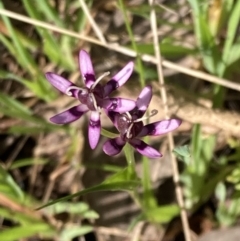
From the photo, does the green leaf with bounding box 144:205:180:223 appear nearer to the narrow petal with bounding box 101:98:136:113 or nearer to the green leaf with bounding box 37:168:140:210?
the green leaf with bounding box 37:168:140:210

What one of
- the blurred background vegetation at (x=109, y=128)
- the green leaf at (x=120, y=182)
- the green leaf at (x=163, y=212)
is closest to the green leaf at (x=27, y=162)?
the blurred background vegetation at (x=109, y=128)

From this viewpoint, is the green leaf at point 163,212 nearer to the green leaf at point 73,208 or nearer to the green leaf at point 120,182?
the green leaf at point 73,208

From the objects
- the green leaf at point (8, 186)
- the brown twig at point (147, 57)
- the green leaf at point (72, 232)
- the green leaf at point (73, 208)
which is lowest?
the green leaf at point (72, 232)

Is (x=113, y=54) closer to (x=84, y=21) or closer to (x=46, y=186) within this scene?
(x=84, y=21)

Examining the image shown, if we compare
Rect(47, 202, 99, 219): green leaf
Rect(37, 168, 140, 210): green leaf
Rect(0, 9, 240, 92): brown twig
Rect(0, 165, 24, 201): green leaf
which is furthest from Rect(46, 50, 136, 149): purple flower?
Rect(47, 202, 99, 219): green leaf

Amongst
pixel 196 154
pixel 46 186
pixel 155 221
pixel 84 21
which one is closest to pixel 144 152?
pixel 196 154

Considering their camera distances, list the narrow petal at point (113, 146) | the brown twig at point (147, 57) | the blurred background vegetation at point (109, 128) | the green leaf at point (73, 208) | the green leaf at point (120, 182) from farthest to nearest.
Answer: the green leaf at point (73, 208) < the blurred background vegetation at point (109, 128) < the brown twig at point (147, 57) < the green leaf at point (120, 182) < the narrow petal at point (113, 146)
